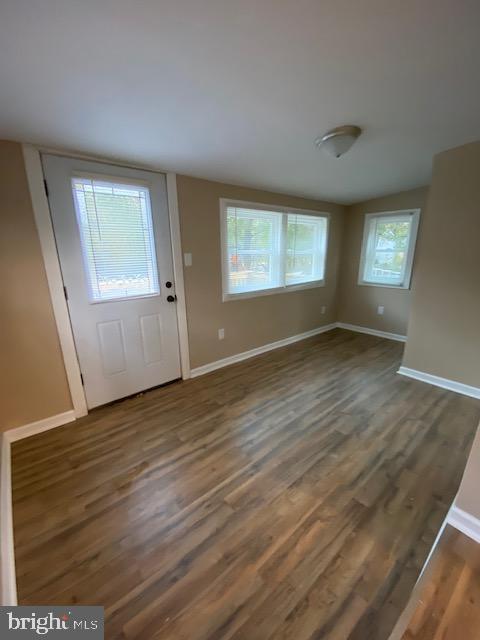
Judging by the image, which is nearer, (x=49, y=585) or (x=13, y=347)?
(x=49, y=585)

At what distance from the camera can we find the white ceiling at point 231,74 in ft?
3.21

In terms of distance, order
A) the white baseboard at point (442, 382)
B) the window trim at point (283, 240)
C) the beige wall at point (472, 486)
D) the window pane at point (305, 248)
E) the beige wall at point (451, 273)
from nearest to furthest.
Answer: the beige wall at point (472, 486), the beige wall at point (451, 273), the white baseboard at point (442, 382), the window trim at point (283, 240), the window pane at point (305, 248)

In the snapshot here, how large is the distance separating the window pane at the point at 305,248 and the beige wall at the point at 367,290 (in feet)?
1.90

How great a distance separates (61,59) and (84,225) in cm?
108

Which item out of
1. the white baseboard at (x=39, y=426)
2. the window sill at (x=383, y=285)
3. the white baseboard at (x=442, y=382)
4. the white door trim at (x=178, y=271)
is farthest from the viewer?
the window sill at (x=383, y=285)

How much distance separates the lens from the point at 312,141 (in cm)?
204

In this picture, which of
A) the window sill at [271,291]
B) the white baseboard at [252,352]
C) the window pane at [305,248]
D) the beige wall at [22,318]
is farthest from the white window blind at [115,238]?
the window pane at [305,248]

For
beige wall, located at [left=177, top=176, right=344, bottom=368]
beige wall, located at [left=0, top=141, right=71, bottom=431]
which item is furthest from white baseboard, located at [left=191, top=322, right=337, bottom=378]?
beige wall, located at [left=0, top=141, right=71, bottom=431]

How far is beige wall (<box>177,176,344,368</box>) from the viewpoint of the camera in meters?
2.62

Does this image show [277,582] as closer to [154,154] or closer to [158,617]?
[158,617]

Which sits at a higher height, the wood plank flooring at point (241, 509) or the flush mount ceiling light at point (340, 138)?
the flush mount ceiling light at point (340, 138)

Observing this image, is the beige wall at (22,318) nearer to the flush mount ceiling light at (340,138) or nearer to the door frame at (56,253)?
the door frame at (56,253)

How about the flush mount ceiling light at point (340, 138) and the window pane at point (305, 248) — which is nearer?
the flush mount ceiling light at point (340, 138)

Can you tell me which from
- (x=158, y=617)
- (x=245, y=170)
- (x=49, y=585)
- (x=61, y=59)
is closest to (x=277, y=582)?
(x=158, y=617)
